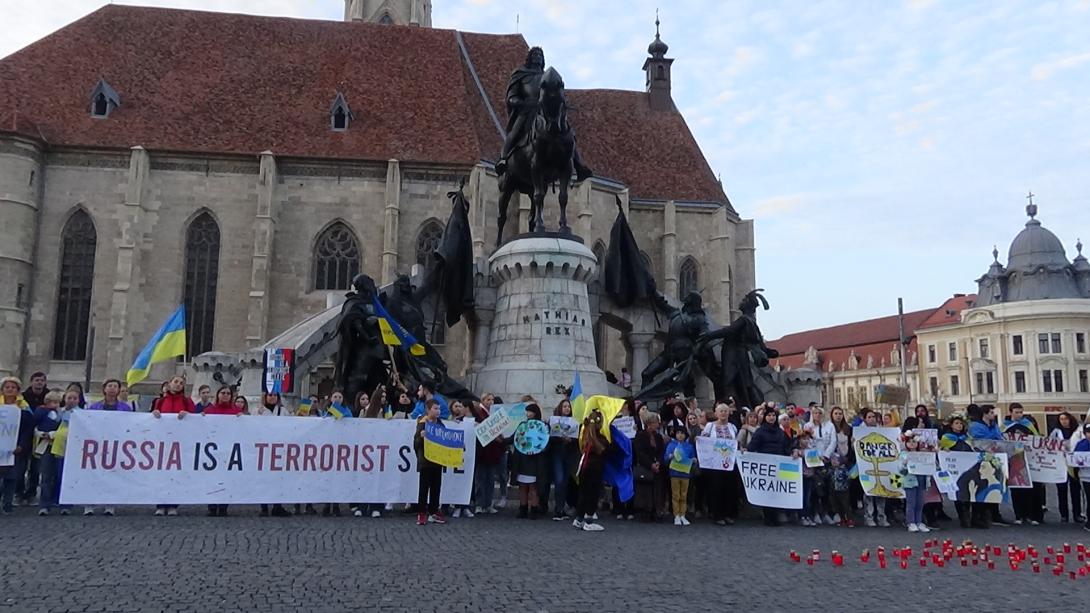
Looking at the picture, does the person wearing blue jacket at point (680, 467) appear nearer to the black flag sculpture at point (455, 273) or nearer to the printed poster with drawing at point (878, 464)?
the printed poster with drawing at point (878, 464)

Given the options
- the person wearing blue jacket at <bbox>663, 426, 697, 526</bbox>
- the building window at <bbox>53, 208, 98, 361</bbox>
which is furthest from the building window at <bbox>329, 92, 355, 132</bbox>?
the person wearing blue jacket at <bbox>663, 426, 697, 526</bbox>

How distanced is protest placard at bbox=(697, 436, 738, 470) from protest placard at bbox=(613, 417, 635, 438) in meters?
0.81

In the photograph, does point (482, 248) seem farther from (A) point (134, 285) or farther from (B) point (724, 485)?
(B) point (724, 485)

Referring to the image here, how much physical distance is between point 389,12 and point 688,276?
23.2 m

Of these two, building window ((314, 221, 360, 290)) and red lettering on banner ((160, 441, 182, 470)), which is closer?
red lettering on banner ((160, 441, 182, 470))

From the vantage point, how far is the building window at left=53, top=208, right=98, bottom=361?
89.1 ft

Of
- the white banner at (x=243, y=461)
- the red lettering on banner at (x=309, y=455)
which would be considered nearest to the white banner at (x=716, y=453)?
the white banner at (x=243, y=461)

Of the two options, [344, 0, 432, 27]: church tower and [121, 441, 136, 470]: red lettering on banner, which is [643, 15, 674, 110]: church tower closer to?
[344, 0, 432, 27]: church tower

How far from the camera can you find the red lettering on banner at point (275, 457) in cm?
887

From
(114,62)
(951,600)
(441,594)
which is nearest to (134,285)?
(114,62)

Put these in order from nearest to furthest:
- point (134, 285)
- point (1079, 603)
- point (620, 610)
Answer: point (620, 610)
point (1079, 603)
point (134, 285)

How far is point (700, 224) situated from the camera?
3344 centimetres

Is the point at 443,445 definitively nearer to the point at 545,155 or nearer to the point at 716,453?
the point at 716,453

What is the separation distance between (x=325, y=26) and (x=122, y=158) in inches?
400
